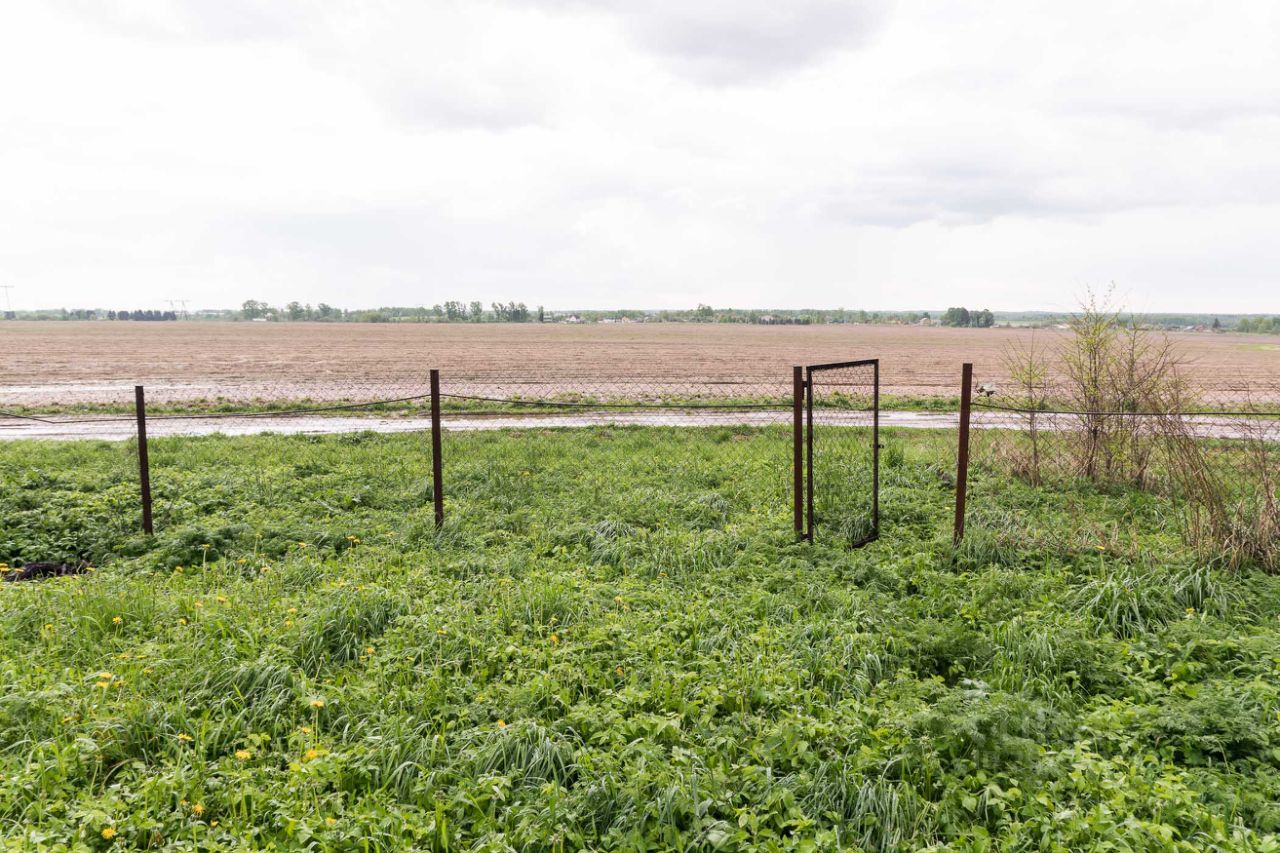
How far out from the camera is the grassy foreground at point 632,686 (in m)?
3.85

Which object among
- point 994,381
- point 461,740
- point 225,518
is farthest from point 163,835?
point 994,381

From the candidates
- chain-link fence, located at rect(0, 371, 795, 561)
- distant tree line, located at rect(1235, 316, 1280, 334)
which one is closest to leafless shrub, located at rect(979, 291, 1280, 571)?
chain-link fence, located at rect(0, 371, 795, 561)

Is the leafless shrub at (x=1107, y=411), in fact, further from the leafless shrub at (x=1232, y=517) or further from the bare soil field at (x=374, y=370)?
the bare soil field at (x=374, y=370)

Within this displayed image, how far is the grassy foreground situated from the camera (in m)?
3.85

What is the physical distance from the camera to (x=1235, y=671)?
5.30m

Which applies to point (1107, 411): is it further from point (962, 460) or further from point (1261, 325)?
point (1261, 325)

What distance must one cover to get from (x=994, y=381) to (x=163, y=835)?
41.6 meters

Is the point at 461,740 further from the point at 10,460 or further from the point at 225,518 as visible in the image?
the point at 10,460

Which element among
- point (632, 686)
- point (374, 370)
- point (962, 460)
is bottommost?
point (632, 686)

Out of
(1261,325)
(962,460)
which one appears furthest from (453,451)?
→ (1261,325)

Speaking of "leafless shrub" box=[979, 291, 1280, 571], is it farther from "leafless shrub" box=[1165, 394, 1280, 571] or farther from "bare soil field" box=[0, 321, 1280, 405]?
"bare soil field" box=[0, 321, 1280, 405]

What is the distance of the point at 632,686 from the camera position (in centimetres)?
500

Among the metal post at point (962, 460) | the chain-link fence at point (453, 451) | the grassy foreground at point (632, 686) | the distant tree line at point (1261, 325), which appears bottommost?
the grassy foreground at point (632, 686)

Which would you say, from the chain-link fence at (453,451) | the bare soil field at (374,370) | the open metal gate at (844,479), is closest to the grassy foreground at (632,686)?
the open metal gate at (844,479)
